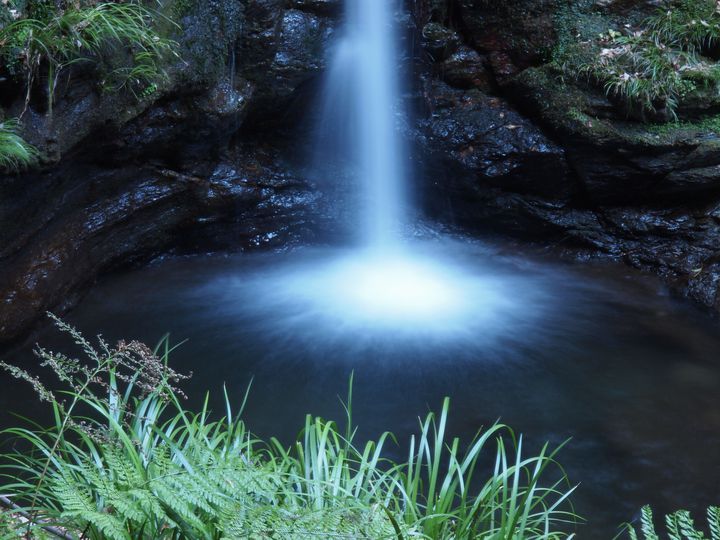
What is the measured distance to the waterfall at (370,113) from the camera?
6.92 meters

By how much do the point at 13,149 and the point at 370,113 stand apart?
4072 mm

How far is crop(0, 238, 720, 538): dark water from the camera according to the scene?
394 centimetres

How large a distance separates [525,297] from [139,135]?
3.91m

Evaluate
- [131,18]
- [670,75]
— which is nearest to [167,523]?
[131,18]

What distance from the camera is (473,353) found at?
5.06 metres

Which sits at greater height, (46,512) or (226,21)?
(226,21)

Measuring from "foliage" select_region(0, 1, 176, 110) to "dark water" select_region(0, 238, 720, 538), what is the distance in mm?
1943

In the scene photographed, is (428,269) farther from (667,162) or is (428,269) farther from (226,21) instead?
(226,21)

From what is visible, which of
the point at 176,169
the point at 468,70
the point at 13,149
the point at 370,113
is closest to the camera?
the point at 13,149

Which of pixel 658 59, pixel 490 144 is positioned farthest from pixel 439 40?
pixel 658 59

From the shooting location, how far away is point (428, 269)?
6.95 m

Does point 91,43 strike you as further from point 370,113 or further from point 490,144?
point 490,144

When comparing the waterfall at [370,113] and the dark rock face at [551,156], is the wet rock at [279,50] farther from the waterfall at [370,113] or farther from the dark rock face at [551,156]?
the dark rock face at [551,156]

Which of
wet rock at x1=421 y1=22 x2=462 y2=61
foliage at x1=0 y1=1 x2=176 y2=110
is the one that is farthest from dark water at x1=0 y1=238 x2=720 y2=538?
wet rock at x1=421 y1=22 x2=462 y2=61
